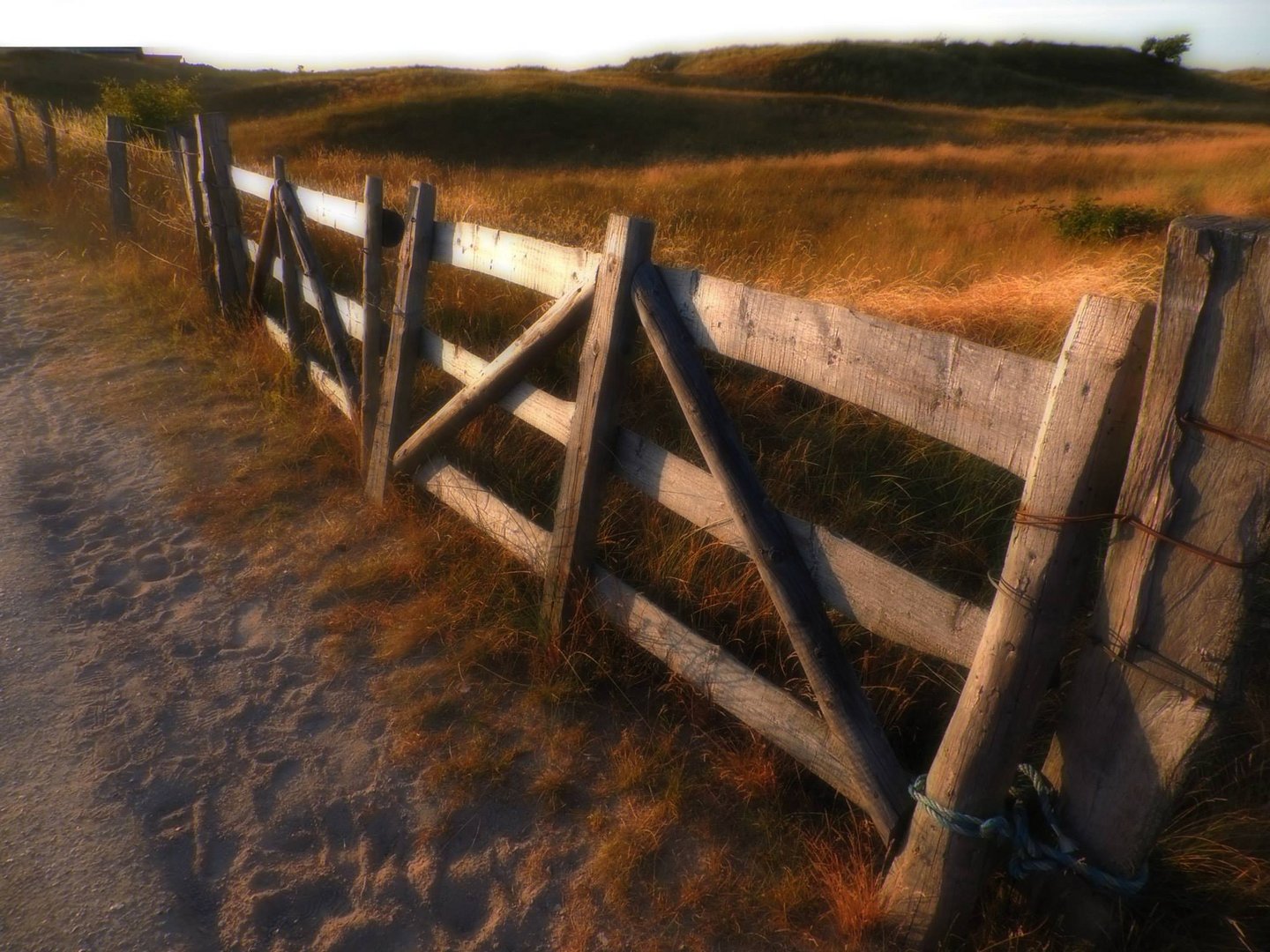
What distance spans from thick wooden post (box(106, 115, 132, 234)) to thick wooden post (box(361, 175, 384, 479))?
22.1 ft

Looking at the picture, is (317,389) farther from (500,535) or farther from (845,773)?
(845,773)

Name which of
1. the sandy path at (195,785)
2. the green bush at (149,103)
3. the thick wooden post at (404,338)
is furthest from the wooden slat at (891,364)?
the green bush at (149,103)

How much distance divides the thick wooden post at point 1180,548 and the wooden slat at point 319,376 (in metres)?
4.35

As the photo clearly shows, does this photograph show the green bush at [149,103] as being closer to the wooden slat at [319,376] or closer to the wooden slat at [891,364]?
the wooden slat at [319,376]

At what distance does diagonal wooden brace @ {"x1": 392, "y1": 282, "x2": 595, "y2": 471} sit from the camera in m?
3.37

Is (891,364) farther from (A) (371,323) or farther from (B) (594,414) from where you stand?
(A) (371,323)

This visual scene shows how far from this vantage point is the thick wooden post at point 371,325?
15.4ft

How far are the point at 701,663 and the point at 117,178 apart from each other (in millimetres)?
9938

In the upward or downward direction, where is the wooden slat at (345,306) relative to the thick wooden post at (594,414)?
downward

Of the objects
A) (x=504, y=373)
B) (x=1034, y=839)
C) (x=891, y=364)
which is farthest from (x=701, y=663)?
(x=504, y=373)

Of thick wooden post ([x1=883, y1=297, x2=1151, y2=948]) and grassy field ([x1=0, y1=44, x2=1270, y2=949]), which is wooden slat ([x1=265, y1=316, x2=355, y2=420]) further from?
thick wooden post ([x1=883, y1=297, x2=1151, y2=948])

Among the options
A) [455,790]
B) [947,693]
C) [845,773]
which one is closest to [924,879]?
[845,773]

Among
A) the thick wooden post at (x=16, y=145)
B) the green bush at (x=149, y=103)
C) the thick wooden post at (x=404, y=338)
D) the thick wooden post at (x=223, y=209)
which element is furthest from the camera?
the green bush at (x=149, y=103)

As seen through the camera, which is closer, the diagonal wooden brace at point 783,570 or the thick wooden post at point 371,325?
the diagonal wooden brace at point 783,570
